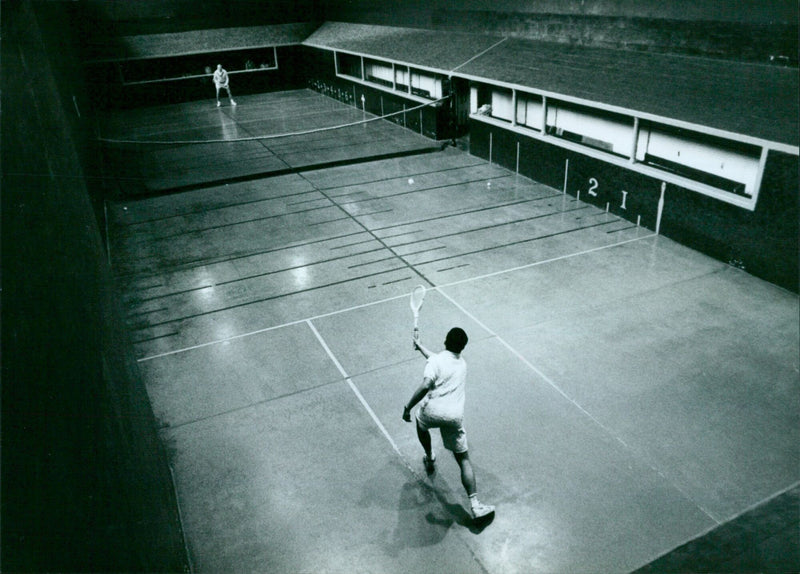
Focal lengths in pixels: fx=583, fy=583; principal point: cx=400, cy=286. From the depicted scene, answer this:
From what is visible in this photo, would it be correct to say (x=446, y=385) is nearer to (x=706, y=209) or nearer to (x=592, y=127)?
(x=706, y=209)

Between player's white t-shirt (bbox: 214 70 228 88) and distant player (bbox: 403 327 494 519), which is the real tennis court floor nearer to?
distant player (bbox: 403 327 494 519)

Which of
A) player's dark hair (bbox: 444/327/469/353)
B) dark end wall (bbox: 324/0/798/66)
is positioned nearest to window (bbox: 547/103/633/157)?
dark end wall (bbox: 324/0/798/66)

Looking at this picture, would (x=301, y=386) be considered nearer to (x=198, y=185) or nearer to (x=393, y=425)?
(x=393, y=425)

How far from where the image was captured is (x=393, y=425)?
5922mm

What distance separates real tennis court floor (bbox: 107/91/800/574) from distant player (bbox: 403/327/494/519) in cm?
39

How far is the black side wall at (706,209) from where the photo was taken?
793 cm

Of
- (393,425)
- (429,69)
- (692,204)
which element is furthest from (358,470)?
(429,69)

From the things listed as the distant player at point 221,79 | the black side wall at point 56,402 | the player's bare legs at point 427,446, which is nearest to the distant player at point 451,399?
the player's bare legs at point 427,446

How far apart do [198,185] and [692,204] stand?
10.3 meters

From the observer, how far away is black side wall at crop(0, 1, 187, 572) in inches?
59.4

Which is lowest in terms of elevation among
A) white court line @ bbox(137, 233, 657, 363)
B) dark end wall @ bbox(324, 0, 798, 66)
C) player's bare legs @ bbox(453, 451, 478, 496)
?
white court line @ bbox(137, 233, 657, 363)

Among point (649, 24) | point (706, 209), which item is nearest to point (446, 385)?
point (706, 209)

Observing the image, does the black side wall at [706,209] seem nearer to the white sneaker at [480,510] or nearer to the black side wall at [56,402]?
the white sneaker at [480,510]

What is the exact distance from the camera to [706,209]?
357 inches
